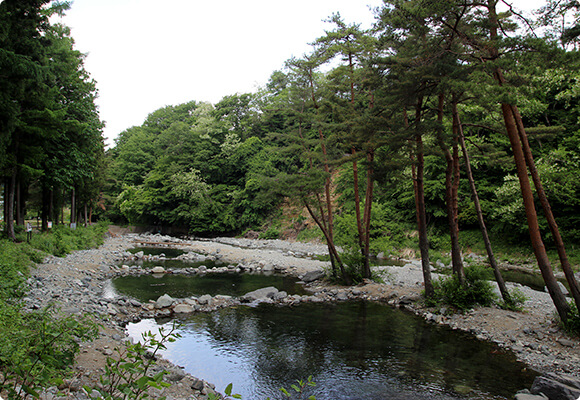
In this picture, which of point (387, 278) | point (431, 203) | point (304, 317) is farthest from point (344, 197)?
point (304, 317)

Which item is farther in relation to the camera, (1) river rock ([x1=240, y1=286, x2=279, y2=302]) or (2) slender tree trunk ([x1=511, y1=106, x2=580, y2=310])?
(1) river rock ([x1=240, y1=286, x2=279, y2=302])

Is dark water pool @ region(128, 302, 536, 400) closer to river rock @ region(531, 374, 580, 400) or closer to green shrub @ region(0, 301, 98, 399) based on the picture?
river rock @ region(531, 374, 580, 400)

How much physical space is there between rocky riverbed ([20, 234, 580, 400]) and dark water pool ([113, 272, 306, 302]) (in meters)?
0.78

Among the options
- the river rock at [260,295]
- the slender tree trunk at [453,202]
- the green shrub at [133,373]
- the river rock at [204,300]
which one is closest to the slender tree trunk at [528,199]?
the slender tree trunk at [453,202]

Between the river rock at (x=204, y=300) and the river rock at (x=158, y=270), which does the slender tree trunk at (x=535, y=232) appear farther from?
the river rock at (x=158, y=270)

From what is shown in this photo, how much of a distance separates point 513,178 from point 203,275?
57.7ft

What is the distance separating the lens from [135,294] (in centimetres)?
1245

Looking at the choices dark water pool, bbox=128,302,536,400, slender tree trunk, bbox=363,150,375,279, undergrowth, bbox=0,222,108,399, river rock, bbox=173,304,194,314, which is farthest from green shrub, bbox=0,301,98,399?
slender tree trunk, bbox=363,150,375,279

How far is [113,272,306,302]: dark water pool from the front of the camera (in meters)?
13.0

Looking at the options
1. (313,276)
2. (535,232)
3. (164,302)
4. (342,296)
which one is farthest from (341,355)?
(313,276)

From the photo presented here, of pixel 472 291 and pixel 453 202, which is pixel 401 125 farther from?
pixel 472 291

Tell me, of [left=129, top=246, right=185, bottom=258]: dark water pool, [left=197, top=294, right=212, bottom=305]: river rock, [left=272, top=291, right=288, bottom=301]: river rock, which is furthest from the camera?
[left=129, top=246, right=185, bottom=258]: dark water pool

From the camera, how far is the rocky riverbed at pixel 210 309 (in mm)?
5625

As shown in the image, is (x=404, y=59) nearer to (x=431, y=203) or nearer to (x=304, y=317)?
(x=304, y=317)
